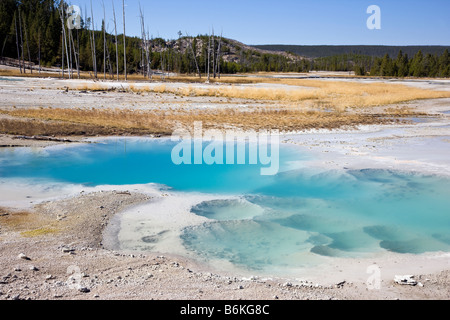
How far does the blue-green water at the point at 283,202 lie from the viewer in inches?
261

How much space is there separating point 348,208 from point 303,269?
3.29 metres

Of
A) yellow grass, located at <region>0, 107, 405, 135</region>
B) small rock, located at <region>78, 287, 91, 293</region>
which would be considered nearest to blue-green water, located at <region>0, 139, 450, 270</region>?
small rock, located at <region>78, 287, 91, 293</region>

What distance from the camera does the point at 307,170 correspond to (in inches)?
448

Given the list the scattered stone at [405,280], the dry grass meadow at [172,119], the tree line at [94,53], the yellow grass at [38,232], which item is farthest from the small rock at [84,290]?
the tree line at [94,53]

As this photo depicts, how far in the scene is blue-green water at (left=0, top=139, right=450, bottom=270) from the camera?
6629 millimetres

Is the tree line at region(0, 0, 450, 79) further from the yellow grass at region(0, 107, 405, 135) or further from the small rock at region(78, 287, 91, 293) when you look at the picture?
the small rock at region(78, 287, 91, 293)

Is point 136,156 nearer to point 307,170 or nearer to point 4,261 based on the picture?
point 307,170

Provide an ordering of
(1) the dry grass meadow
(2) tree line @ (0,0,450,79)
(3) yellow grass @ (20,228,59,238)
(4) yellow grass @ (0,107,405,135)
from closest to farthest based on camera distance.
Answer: (3) yellow grass @ (20,228,59,238), (1) the dry grass meadow, (4) yellow grass @ (0,107,405,135), (2) tree line @ (0,0,450,79)

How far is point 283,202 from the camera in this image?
8.86m

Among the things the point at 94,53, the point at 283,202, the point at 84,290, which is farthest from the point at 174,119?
the point at 94,53

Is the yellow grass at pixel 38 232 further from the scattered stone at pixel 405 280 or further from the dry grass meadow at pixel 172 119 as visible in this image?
the dry grass meadow at pixel 172 119

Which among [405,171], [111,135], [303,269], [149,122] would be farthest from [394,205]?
[149,122]

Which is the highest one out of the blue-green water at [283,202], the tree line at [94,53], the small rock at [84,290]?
the tree line at [94,53]
